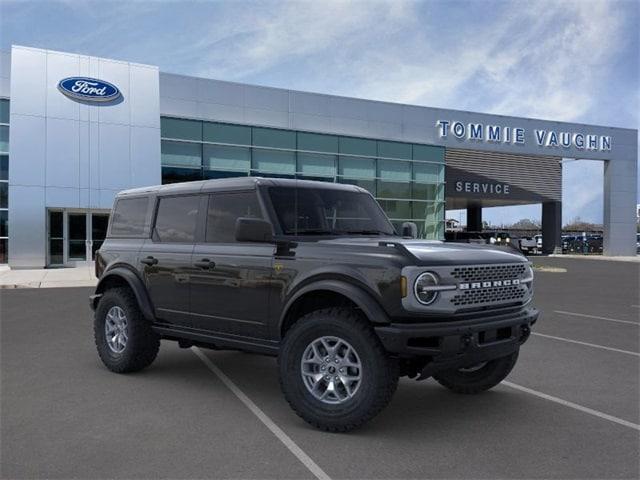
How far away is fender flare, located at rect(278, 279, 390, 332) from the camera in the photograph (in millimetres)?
4355

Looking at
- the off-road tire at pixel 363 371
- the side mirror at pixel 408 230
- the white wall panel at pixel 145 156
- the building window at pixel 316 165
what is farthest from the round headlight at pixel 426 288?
the building window at pixel 316 165

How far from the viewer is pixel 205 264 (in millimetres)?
5637

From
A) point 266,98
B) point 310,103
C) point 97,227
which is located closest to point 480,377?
point 97,227

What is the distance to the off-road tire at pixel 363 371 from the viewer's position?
4.33 metres

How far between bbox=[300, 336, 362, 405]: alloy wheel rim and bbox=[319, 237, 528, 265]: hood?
817 millimetres

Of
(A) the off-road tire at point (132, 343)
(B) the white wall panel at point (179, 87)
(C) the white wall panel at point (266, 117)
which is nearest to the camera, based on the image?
(A) the off-road tire at point (132, 343)

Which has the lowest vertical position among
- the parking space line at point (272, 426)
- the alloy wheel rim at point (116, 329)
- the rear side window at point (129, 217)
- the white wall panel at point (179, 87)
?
the parking space line at point (272, 426)

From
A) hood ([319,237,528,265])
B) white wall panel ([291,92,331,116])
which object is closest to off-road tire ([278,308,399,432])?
hood ([319,237,528,265])

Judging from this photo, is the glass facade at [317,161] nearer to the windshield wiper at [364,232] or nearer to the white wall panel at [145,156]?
the white wall panel at [145,156]

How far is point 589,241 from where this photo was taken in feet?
153

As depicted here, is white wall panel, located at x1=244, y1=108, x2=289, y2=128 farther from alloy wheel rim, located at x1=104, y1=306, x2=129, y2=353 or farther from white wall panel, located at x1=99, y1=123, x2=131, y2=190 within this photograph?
alloy wheel rim, located at x1=104, y1=306, x2=129, y2=353

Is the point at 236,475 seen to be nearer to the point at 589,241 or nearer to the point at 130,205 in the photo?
the point at 130,205

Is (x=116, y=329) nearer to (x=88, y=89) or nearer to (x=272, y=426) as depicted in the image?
(x=272, y=426)

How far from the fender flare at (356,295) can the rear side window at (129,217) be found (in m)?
2.74
